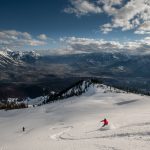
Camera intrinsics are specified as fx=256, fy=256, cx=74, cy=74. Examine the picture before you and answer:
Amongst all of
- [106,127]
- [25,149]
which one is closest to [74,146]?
[25,149]

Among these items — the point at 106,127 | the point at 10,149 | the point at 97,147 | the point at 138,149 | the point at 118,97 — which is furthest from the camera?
the point at 118,97

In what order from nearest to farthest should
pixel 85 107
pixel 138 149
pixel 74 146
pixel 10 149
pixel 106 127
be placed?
pixel 138 149
pixel 74 146
pixel 10 149
pixel 106 127
pixel 85 107

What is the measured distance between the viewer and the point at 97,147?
34281 mm

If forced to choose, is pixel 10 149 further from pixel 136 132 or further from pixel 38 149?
pixel 136 132

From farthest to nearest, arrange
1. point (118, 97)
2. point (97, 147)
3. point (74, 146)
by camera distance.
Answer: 1. point (118, 97)
2. point (74, 146)
3. point (97, 147)

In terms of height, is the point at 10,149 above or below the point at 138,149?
below

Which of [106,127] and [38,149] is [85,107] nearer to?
[106,127]

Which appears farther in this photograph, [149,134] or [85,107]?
[85,107]

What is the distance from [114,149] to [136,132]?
9560 millimetres

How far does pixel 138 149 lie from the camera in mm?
29875

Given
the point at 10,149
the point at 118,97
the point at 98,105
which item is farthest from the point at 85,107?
the point at 10,149

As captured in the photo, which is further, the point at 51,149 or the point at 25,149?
the point at 25,149

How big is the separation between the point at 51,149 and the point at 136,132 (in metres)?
13.3

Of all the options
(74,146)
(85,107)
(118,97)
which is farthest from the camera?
(118,97)
